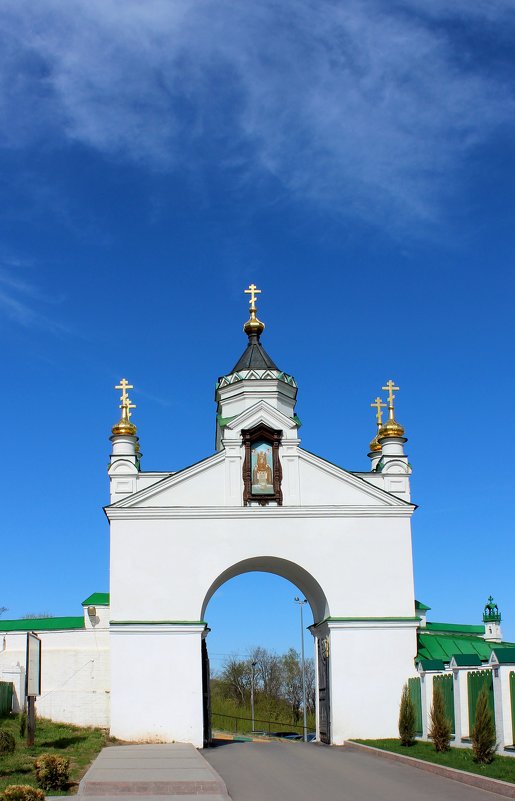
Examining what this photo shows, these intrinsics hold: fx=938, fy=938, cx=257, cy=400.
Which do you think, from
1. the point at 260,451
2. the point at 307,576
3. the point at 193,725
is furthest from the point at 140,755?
the point at 260,451

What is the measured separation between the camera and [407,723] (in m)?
19.4

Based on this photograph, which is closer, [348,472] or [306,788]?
[306,788]

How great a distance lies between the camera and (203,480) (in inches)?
915

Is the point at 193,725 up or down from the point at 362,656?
down

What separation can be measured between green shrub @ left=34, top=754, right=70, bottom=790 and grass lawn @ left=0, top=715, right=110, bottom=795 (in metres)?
0.11

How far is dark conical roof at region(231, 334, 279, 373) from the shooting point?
2697 cm

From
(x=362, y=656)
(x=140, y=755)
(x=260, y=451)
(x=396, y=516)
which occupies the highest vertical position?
(x=260, y=451)

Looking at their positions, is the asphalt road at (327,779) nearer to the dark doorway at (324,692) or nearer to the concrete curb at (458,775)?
the concrete curb at (458,775)

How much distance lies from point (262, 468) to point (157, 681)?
568cm

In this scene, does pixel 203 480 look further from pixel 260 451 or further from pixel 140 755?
pixel 140 755

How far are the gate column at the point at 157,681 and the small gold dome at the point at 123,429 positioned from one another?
18.3 feet

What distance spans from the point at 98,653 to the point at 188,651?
2979 millimetres

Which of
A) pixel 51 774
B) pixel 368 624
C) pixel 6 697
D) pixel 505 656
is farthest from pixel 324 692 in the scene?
pixel 51 774

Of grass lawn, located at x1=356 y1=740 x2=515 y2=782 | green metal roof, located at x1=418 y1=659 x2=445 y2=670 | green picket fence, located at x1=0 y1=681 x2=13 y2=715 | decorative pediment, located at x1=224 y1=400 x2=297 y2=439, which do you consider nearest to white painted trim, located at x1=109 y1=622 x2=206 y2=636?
green picket fence, located at x1=0 y1=681 x2=13 y2=715
